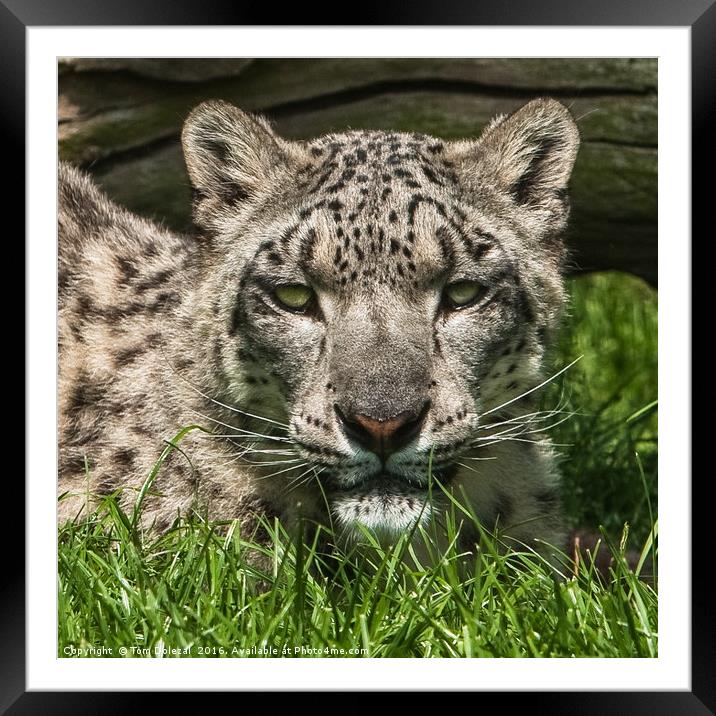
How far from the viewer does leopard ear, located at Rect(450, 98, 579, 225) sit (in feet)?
18.0

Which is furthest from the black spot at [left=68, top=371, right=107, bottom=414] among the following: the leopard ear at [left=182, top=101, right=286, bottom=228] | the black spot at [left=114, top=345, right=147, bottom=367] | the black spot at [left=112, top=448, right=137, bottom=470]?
the leopard ear at [left=182, top=101, right=286, bottom=228]

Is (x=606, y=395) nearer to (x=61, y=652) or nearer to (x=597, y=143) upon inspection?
(x=597, y=143)

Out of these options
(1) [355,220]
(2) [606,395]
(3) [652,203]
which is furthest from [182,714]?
(2) [606,395]

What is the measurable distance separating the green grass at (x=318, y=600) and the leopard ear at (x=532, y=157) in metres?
1.62

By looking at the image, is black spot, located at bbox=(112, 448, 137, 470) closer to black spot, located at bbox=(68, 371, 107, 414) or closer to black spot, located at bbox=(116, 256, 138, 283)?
black spot, located at bbox=(68, 371, 107, 414)

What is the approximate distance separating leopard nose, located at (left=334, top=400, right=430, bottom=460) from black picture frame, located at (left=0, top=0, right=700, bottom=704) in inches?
39.1

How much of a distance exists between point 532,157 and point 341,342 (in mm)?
1327

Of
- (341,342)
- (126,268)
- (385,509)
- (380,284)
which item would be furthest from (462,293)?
(126,268)

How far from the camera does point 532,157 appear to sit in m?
5.53

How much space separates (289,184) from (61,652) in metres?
2.24

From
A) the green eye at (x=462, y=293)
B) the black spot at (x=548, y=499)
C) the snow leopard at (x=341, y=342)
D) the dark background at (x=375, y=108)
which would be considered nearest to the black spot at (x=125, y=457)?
the snow leopard at (x=341, y=342)
